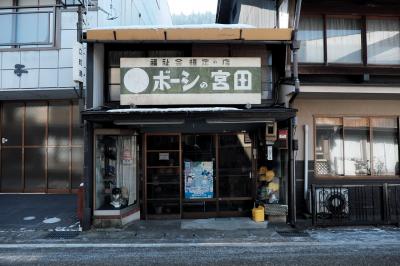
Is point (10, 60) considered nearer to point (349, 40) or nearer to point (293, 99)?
point (293, 99)

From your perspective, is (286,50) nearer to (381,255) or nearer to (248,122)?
(248,122)

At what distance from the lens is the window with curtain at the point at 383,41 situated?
11938 millimetres

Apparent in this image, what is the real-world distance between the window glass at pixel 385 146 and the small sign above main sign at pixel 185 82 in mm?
4266

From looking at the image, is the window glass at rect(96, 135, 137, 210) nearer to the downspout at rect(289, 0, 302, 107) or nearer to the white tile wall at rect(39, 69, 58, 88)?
the white tile wall at rect(39, 69, 58, 88)

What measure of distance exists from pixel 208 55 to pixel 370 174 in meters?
6.27

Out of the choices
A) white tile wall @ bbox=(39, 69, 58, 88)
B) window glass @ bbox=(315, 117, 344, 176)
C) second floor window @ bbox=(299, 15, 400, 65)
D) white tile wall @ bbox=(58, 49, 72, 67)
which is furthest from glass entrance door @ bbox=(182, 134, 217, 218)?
white tile wall @ bbox=(39, 69, 58, 88)

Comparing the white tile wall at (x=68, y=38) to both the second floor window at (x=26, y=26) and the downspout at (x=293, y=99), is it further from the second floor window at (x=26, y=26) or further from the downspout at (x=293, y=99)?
the downspout at (x=293, y=99)

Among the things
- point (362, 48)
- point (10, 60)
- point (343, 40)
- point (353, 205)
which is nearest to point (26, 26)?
point (10, 60)

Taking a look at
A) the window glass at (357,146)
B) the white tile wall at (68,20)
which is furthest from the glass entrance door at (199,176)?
the white tile wall at (68,20)

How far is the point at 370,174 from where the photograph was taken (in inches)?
475

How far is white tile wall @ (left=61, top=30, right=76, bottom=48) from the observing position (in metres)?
14.0

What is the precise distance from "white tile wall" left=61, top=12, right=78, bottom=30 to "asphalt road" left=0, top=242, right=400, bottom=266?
8631 mm

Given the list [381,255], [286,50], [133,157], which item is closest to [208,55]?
[286,50]

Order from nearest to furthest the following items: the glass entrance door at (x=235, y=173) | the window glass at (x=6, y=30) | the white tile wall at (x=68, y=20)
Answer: the glass entrance door at (x=235, y=173) → the white tile wall at (x=68, y=20) → the window glass at (x=6, y=30)
